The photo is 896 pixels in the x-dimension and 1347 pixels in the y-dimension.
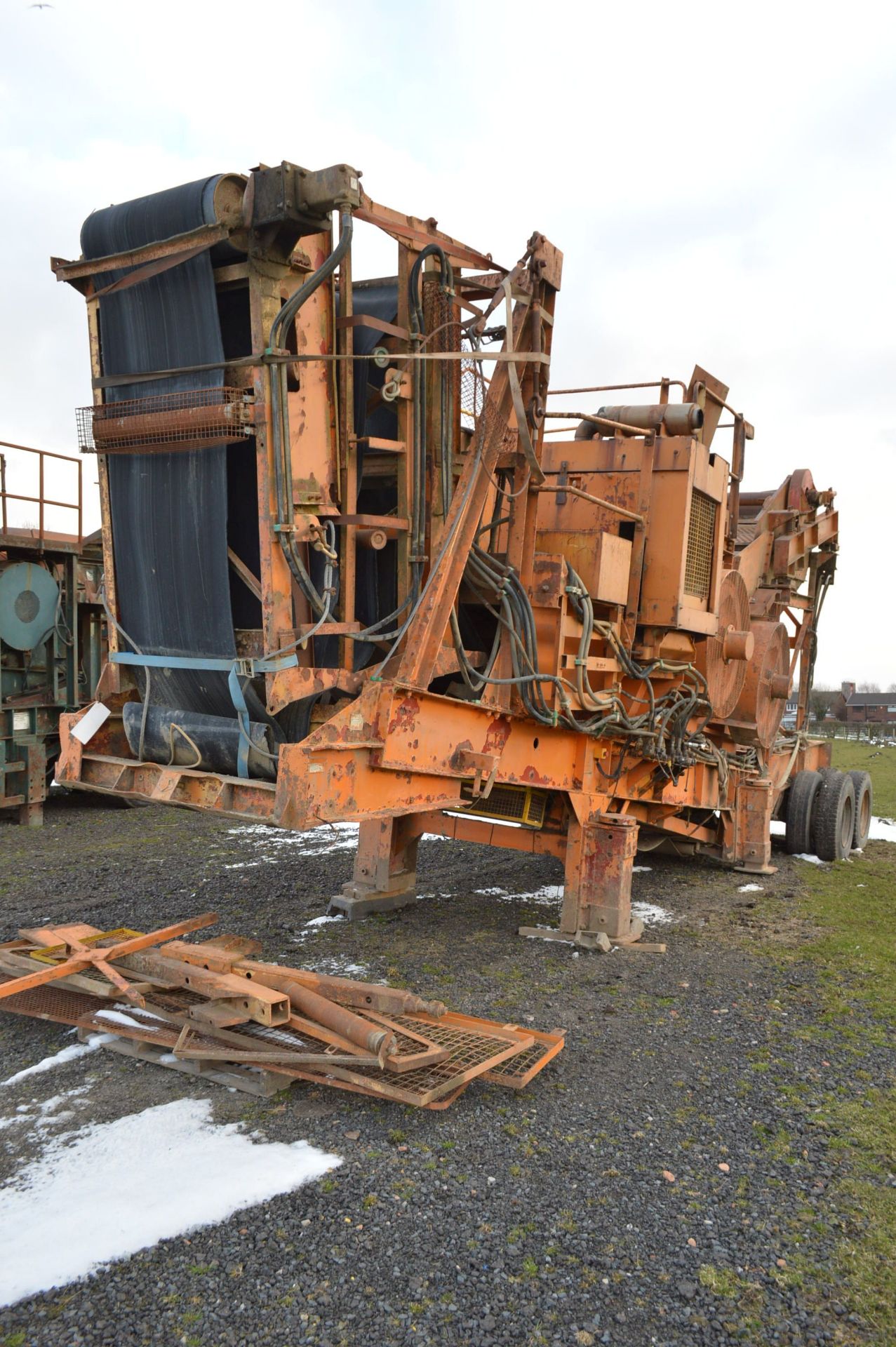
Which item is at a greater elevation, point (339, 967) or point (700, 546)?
point (700, 546)

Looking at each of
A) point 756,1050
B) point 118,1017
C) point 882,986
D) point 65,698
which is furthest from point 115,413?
point 65,698

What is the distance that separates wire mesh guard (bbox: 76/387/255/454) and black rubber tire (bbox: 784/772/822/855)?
7.66 m

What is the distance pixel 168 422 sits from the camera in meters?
4.70

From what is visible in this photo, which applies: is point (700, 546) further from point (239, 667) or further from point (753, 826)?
point (239, 667)

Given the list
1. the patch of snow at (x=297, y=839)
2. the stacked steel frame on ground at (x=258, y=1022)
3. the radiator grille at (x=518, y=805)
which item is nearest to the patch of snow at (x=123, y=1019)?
the stacked steel frame on ground at (x=258, y=1022)

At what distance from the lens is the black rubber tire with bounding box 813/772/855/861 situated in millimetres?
10008

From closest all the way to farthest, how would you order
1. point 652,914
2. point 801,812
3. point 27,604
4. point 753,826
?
1. point 652,914
2. point 753,826
3. point 801,812
4. point 27,604

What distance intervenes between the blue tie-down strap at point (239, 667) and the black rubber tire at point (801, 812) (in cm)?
710

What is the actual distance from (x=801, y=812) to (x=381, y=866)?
5.05m

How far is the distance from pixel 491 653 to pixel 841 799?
5.87 m

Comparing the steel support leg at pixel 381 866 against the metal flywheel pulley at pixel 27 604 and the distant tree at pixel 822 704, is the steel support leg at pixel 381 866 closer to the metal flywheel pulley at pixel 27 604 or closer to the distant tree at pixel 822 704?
the metal flywheel pulley at pixel 27 604

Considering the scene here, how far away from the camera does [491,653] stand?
19.0 feet

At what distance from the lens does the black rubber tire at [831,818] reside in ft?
32.8

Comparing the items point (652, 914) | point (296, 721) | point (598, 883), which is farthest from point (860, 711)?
point (296, 721)
